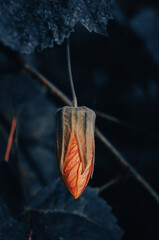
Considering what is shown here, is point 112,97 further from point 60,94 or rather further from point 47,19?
point 47,19

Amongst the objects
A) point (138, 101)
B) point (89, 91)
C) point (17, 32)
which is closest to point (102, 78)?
point (89, 91)

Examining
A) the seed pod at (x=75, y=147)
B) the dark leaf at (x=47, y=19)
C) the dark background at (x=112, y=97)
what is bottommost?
the dark background at (x=112, y=97)

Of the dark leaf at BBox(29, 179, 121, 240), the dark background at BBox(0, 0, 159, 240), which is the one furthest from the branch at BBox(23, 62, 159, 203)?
the dark background at BBox(0, 0, 159, 240)

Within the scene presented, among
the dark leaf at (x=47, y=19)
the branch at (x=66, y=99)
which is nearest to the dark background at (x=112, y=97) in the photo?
the branch at (x=66, y=99)

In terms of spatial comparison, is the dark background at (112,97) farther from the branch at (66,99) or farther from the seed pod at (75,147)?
the seed pod at (75,147)

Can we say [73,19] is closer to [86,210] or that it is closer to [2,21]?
[2,21]

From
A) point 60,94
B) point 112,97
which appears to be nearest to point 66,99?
point 60,94

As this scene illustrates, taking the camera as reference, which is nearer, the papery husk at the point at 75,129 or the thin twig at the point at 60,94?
the papery husk at the point at 75,129
